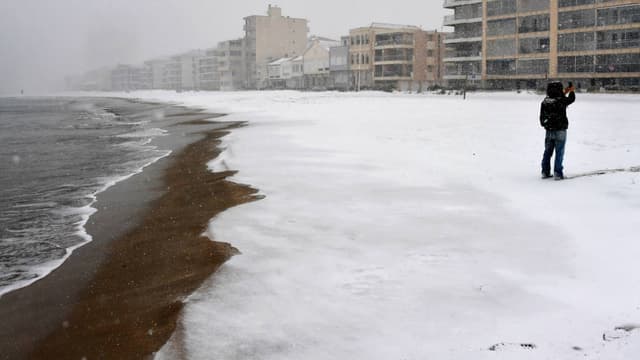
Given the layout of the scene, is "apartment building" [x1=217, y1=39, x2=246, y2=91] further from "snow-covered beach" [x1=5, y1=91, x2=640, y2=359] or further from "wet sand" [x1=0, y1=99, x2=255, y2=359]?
"snow-covered beach" [x1=5, y1=91, x2=640, y2=359]

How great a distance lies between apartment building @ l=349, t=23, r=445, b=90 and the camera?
10631cm

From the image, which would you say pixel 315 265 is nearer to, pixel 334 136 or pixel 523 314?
pixel 523 314

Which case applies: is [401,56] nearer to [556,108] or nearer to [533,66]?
[533,66]

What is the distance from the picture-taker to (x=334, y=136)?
2456 centimetres

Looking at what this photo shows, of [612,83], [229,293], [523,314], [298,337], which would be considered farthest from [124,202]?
[612,83]

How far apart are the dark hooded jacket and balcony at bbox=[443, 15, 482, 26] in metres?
78.6

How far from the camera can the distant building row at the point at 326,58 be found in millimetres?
107125

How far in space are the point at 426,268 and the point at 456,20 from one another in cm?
8859

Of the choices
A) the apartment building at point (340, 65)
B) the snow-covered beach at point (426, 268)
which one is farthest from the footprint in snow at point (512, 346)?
the apartment building at point (340, 65)

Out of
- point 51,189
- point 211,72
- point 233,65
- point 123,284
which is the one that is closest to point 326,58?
point 233,65

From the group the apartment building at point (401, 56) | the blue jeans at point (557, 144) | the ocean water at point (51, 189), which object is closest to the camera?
the ocean water at point (51, 189)

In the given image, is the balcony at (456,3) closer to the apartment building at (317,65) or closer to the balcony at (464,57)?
the balcony at (464,57)

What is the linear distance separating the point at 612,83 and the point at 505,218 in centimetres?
6857

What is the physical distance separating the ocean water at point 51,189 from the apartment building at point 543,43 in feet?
187
